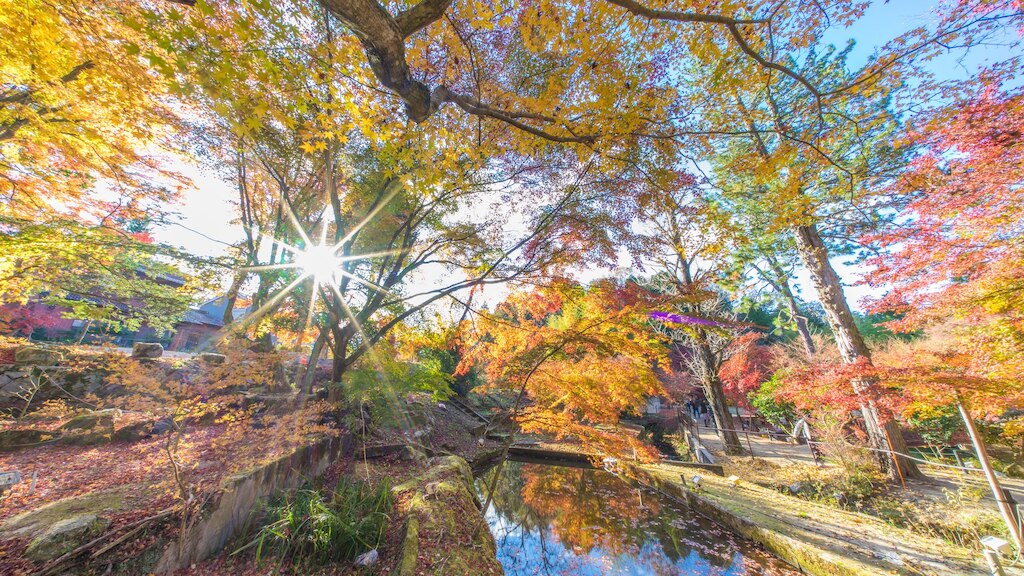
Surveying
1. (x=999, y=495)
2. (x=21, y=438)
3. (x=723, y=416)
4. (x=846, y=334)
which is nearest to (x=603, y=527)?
(x=999, y=495)

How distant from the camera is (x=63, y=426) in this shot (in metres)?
5.58

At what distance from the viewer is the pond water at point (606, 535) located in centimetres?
443

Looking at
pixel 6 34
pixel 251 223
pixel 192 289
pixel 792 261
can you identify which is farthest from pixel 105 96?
pixel 792 261

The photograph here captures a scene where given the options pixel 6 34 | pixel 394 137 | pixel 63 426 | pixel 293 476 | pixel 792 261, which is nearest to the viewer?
pixel 6 34

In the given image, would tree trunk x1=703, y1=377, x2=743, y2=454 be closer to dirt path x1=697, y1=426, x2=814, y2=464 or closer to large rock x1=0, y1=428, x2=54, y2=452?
dirt path x1=697, y1=426, x2=814, y2=464

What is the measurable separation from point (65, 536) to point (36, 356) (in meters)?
7.38

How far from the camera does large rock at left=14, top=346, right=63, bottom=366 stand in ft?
21.0

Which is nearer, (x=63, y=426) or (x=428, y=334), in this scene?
(x=63, y=426)

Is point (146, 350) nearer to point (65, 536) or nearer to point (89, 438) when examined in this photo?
point (89, 438)

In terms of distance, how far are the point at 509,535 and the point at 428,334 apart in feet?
15.0

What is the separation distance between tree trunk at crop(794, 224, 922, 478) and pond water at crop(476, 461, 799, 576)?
3.40 meters

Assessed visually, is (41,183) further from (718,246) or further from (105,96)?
(718,246)

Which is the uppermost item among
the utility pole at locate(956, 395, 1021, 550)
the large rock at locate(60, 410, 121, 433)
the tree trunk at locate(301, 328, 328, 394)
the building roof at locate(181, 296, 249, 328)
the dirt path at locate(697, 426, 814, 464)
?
the building roof at locate(181, 296, 249, 328)

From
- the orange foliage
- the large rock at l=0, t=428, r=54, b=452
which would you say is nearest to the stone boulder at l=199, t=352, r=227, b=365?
the large rock at l=0, t=428, r=54, b=452
